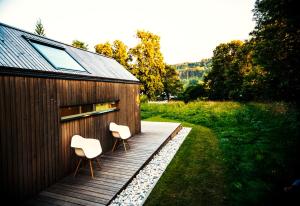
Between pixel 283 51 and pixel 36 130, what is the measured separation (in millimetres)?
9991

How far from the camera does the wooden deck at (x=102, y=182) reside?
4059 mm

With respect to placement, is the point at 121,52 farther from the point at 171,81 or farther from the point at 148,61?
the point at 171,81

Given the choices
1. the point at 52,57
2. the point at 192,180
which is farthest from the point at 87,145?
the point at 192,180

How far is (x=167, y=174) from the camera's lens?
577 cm

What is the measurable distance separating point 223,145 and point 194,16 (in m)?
13.8

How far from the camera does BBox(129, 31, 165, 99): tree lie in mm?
25219

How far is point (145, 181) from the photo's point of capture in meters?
5.31

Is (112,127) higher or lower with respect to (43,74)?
lower

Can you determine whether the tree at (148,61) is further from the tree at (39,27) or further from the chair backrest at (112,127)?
the chair backrest at (112,127)

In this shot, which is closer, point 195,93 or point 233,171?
point 233,171

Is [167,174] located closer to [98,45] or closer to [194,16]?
[194,16]

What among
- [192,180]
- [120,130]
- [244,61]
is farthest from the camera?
[244,61]

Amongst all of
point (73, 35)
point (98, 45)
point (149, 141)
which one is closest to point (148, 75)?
point (98, 45)

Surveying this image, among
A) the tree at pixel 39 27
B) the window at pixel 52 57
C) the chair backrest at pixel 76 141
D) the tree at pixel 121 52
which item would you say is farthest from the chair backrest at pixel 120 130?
Result: the tree at pixel 39 27
